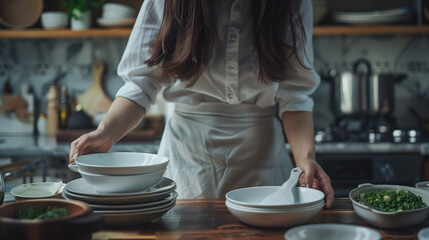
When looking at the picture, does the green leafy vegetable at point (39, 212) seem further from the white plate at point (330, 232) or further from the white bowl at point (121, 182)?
the white plate at point (330, 232)

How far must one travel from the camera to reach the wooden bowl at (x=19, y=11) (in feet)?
9.66

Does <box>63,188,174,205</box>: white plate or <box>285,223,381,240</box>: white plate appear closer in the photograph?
<box>285,223,381,240</box>: white plate

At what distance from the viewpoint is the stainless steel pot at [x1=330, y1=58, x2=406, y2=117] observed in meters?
2.64

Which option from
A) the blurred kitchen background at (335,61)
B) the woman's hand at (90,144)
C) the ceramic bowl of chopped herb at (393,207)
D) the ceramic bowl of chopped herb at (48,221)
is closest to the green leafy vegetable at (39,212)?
the ceramic bowl of chopped herb at (48,221)

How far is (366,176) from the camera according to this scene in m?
2.36

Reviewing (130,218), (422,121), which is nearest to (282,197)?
(130,218)

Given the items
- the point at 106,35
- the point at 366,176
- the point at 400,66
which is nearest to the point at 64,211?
the point at 366,176

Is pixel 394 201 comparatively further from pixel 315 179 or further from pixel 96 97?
pixel 96 97

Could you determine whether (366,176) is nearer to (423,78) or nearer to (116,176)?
(423,78)

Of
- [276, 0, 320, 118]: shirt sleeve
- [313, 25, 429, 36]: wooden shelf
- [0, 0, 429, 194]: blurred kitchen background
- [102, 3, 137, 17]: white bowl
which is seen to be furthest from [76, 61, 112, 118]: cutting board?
[276, 0, 320, 118]: shirt sleeve

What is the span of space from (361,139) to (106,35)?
5.07 feet

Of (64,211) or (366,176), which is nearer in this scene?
(64,211)

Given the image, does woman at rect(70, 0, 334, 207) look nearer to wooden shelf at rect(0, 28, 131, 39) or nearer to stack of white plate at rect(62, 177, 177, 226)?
stack of white plate at rect(62, 177, 177, 226)

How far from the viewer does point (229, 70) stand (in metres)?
1.39
